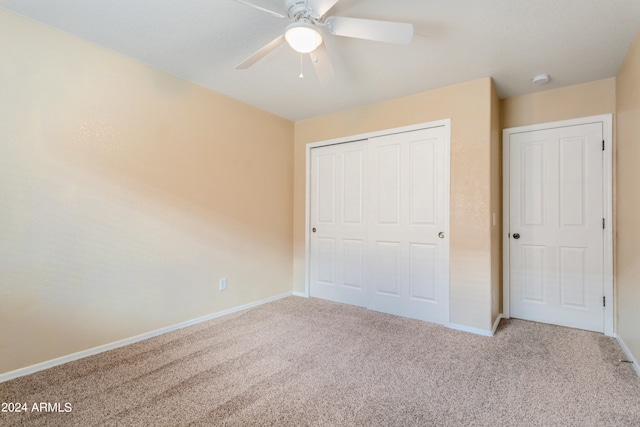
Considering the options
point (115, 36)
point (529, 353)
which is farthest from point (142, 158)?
point (529, 353)

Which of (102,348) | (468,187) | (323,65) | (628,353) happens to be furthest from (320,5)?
(628,353)

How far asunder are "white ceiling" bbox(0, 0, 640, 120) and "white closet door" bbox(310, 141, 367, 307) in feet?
3.02

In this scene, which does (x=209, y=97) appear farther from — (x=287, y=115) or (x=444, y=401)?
(x=444, y=401)

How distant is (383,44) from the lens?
7.41ft

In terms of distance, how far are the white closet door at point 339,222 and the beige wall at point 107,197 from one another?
93 cm

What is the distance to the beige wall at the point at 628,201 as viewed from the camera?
Answer: 2.12 metres

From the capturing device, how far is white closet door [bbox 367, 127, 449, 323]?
10.1 feet

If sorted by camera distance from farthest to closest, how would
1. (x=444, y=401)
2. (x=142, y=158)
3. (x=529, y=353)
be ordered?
(x=142, y=158) < (x=529, y=353) < (x=444, y=401)

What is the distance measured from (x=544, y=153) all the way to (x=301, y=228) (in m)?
2.89

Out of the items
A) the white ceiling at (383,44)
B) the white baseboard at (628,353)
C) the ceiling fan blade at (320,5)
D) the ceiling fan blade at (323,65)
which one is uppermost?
the white ceiling at (383,44)

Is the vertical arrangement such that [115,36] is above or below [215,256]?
above

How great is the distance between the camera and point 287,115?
3.92 m

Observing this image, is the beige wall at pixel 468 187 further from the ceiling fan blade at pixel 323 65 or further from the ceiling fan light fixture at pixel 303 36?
the ceiling fan light fixture at pixel 303 36

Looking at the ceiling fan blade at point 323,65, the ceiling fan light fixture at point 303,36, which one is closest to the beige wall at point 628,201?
A: the ceiling fan blade at point 323,65
